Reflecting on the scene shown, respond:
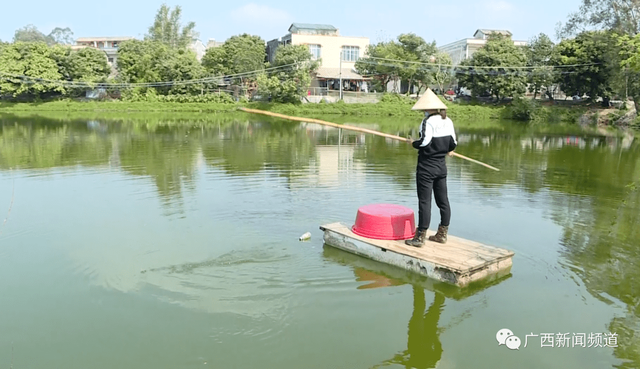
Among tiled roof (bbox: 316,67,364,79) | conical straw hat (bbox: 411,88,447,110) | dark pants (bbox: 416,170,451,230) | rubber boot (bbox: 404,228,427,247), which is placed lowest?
rubber boot (bbox: 404,228,427,247)

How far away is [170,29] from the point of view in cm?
6481

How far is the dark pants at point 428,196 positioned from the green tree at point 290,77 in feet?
132

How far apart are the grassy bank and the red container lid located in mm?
37513

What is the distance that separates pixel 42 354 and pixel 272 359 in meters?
1.99

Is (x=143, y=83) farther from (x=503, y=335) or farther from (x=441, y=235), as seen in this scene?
(x=503, y=335)

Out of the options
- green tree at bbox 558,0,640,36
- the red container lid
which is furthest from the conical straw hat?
green tree at bbox 558,0,640,36

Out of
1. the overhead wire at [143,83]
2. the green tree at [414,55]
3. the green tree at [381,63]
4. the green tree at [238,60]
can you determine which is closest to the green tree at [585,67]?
the green tree at [414,55]

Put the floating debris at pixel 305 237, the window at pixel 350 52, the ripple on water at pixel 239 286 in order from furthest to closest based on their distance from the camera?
the window at pixel 350 52 → the floating debris at pixel 305 237 → the ripple on water at pixel 239 286

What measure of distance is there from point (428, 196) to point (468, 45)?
57246 mm

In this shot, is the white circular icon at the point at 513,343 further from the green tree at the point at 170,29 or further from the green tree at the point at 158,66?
the green tree at the point at 170,29

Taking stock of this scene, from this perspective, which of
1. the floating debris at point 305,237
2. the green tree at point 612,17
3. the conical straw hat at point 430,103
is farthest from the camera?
the green tree at point 612,17

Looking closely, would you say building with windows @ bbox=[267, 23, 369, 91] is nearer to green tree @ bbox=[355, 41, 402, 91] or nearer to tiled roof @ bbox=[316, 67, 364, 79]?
tiled roof @ bbox=[316, 67, 364, 79]

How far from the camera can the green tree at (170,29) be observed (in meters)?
64.3

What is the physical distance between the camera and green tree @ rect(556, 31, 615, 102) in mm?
43281
